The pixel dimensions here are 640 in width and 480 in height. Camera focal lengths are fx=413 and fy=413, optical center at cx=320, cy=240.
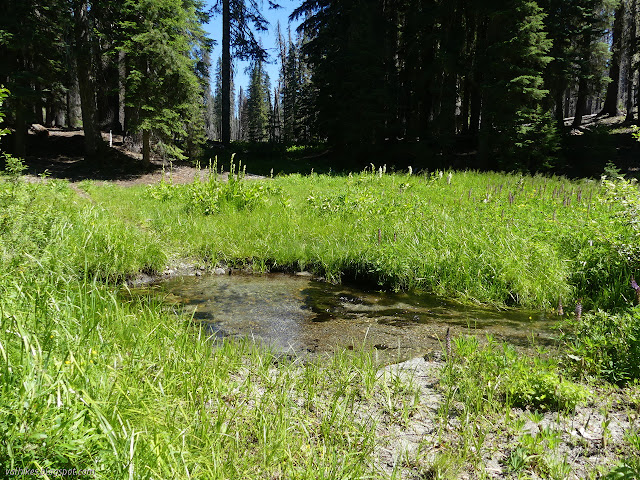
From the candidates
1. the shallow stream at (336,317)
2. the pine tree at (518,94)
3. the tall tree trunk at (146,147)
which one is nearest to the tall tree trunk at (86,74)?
the tall tree trunk at (146,147)

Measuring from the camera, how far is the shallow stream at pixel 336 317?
4031 mm

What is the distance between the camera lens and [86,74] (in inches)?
644

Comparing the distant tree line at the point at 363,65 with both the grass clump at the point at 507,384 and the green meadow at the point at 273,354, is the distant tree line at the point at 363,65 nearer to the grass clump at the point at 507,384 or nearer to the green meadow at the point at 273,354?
the green meadow at the point at 273,354

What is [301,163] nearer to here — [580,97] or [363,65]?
[363,65]

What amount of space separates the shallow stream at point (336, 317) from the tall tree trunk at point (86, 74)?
45.1 ft

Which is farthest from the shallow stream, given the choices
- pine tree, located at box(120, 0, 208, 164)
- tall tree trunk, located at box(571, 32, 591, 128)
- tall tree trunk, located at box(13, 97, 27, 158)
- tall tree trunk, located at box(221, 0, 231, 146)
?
tall tree trunk, located at box(571, 32, 591, 128)

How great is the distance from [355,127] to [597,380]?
19.2 m

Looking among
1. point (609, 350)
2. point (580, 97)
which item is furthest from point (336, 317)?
point (580, 97)

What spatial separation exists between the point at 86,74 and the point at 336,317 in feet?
54.7

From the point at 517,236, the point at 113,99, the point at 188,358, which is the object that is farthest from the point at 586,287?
the point at 113,99

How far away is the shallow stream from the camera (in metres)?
4.03

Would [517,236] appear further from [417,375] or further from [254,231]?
[254,231]

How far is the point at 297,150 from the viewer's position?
28.5 meters

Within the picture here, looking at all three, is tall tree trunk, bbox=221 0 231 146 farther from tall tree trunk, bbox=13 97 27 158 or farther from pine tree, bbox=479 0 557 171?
pine tree, bbox=479 0 557 171
